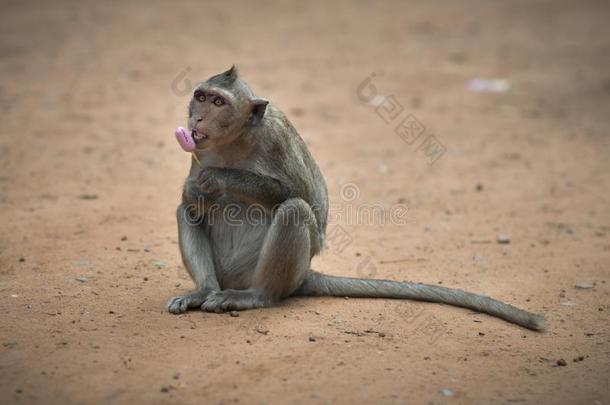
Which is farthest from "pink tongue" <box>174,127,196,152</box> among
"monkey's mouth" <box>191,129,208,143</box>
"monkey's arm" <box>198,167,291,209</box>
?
"monkey's arm" <box>198,167,291,209</box>

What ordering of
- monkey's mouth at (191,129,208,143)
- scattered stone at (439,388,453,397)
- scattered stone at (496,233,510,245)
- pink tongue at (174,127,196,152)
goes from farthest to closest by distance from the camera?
scattered stone at (496,233,510,245) < monkey's mouth at (191,129,208,143) < pink tongue at (174,127,196,152) < scattered stone at (439,388,453,397)

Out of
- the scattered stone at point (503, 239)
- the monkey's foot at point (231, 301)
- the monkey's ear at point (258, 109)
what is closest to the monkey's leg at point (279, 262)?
the monkey's foot at point (231, 301)

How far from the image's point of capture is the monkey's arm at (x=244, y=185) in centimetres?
577

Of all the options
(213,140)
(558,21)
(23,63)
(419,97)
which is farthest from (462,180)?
(558,21)

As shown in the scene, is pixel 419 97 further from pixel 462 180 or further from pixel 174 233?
pixel 174 233

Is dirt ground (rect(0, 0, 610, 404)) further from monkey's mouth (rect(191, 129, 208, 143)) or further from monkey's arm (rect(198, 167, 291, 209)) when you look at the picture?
monkey's mouth (rect(191, 129, 208, 143))

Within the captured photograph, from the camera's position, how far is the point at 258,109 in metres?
5.90

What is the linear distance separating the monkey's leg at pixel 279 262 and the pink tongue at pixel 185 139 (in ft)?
2.65

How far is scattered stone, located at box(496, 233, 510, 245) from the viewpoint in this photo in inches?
314

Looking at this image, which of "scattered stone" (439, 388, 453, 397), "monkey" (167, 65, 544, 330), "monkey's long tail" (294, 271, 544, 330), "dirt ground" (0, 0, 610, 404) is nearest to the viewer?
"scattered stone" (439, 388, 453, 397)

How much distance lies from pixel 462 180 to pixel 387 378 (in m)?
5.34

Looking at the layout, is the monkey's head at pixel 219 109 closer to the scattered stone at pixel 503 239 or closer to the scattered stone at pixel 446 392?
the scattered stone at pixel 446 392

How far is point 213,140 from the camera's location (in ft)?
18.9

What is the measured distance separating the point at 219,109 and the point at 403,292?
6.74ft
